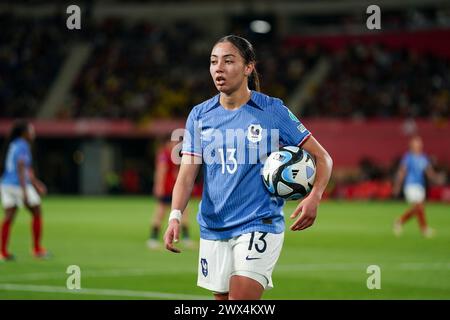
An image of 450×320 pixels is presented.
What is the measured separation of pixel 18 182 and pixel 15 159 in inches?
16.8

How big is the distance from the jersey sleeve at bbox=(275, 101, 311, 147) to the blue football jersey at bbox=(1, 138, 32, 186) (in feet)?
34.5

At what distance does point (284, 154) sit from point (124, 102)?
41535mm

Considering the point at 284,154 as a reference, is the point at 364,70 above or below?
above

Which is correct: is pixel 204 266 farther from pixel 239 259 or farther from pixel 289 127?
pixel 289 127

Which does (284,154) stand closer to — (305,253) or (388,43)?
(305,253)

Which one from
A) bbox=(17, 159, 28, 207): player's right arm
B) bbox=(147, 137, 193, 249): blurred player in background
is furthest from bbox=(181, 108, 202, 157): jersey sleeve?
bbox=(147, 137, 193, 249): blurred player in background

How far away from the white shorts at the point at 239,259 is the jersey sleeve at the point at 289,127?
0.72m

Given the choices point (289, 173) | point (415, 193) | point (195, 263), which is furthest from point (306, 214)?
point (415, 193)

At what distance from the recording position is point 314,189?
6.93 meters

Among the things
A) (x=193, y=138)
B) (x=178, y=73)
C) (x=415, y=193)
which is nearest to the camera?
(x=193, y=138)

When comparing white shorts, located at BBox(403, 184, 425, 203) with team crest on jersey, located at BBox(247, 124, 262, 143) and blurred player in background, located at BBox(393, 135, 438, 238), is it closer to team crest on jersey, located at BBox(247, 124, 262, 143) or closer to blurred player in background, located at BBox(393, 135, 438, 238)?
blurred player in background, located at BBox(393, 135, 438, 238)

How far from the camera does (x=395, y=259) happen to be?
17.5 metres

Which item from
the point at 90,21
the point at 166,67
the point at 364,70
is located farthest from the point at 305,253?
the point at 90,21

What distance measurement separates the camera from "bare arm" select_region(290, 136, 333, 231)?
21.9 feet
